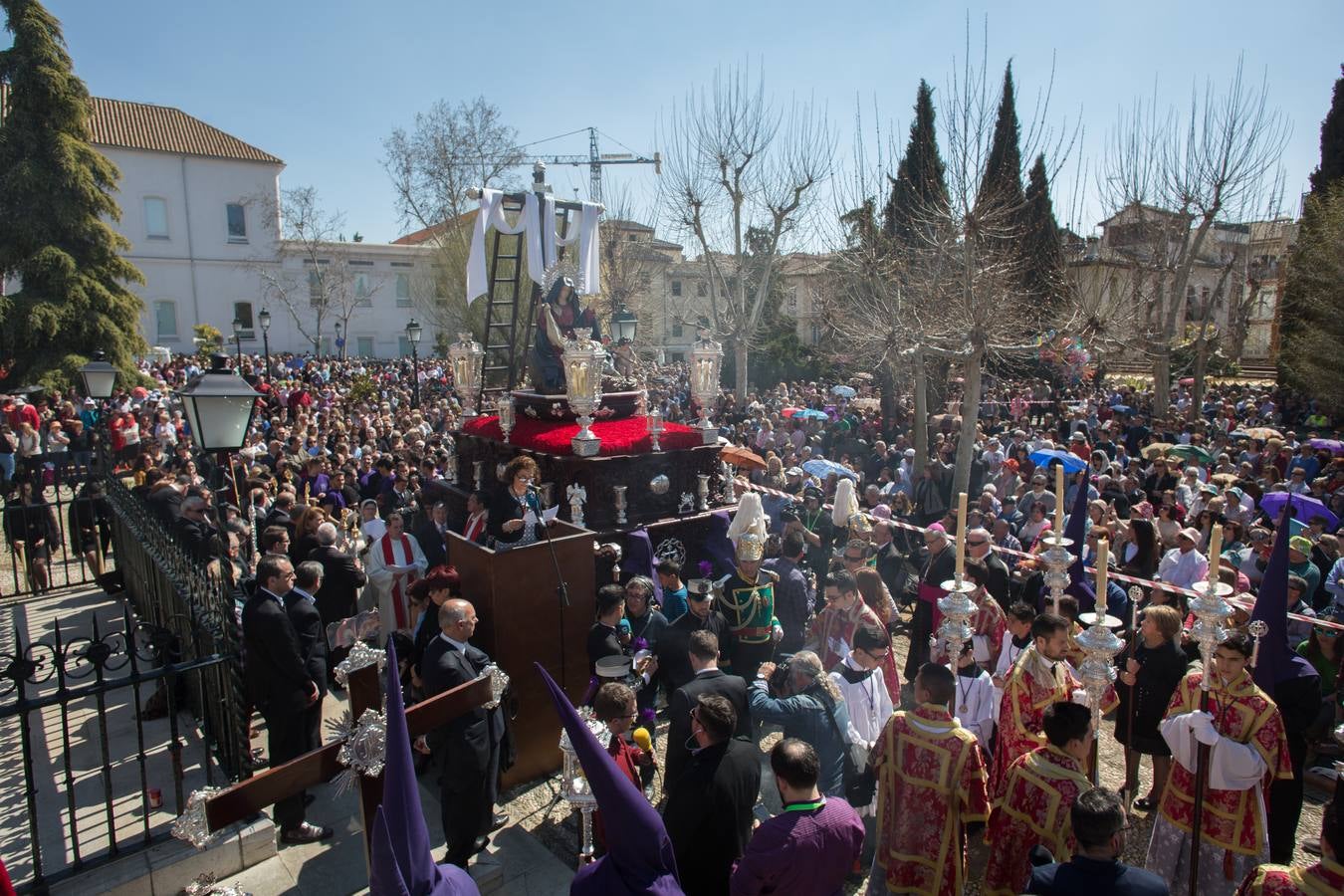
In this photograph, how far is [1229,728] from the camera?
13.1 feet

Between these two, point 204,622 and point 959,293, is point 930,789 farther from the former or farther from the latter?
point 959,293

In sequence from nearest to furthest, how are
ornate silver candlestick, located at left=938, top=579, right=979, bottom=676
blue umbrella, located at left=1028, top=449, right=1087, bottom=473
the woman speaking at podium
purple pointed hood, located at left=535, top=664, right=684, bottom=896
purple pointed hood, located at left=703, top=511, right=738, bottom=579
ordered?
purple pointed hood, located at left=535, top=664, right=684, bottom=896 → ornate silver candlestick, located at left=938, top=579, right=979, bottom=676 → the woman speaking at podium → purple pointed hood, located at left=703, top=511, right=738, bottom=579 → blue umbrella, located at left=1028, top=449, right=1087, bottom=473

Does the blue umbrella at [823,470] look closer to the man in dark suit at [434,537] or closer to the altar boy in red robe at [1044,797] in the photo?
the man in dark suit at [434,537]

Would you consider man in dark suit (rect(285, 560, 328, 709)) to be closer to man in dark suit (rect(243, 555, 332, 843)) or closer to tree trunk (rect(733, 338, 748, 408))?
man in dark suit (rect(243, 555, 332, 843))

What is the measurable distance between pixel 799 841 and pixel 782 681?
160cm

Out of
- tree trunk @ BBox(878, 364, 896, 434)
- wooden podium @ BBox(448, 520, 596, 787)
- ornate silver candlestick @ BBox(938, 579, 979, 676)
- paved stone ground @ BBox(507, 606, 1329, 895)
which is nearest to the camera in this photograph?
ornate silver candlestick @ BBox(938, 579, 979, 676)

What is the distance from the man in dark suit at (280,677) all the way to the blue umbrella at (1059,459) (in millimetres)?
10139

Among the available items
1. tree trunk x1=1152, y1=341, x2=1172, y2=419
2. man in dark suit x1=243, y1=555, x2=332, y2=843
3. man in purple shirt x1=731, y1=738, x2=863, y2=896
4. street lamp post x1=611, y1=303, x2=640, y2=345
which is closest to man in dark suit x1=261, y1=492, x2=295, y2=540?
man in dark suit x1=243, y1=555, x2=332, y2=843

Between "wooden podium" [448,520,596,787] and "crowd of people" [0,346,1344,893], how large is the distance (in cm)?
20

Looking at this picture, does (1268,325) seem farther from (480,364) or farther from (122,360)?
(122,360)

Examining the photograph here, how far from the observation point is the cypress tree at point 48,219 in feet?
78.6

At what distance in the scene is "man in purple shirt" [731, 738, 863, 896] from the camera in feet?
9.89

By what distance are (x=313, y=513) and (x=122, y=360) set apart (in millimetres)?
21895

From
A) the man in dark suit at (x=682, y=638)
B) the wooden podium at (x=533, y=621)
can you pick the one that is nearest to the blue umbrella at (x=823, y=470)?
the wooden podium at (x=533, y=621)
